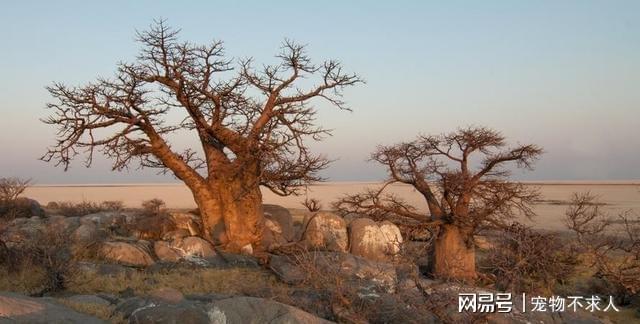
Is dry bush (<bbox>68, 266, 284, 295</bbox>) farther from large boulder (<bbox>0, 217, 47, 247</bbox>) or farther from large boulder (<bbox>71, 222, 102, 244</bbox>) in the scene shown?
large boulder (<bbox>71, 222, 102, 244</bbox>)

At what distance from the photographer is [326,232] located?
54.4 feet

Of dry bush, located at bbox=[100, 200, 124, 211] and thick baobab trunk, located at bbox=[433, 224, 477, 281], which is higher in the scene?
dry bush, located at bbox=[100, 200, 124, 211]

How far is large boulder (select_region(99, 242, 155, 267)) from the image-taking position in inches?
565

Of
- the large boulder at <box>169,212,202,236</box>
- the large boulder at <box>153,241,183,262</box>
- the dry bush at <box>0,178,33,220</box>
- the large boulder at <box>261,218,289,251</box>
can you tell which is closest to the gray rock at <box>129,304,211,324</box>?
the large boulder at <box>153,241,183,262</box>

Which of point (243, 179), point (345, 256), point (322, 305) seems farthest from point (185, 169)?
point (322, 305)

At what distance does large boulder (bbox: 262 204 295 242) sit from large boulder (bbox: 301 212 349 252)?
133cm

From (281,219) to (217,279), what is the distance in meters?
6.23

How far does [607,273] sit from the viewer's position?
14.9 m

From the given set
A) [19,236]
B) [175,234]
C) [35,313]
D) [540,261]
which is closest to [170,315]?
[35,313]

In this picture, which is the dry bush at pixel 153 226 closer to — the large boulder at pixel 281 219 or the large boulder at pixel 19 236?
the large boulder at pixel 19 236

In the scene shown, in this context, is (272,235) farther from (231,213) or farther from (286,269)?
(286,269)

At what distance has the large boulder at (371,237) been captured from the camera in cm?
1588

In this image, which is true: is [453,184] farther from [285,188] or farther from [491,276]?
[285,188]

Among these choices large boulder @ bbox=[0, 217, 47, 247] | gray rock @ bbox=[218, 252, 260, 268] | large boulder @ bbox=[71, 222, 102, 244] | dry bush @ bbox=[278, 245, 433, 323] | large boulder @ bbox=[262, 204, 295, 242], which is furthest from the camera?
large boulder @ bbox=[262, 204, 295, 242]
